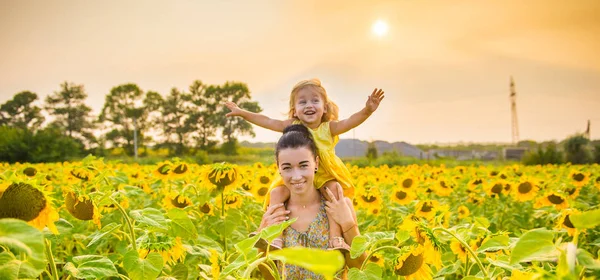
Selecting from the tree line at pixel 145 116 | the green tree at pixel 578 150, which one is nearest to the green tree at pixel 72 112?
the tree line at pixel 145 116

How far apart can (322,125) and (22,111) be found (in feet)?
122

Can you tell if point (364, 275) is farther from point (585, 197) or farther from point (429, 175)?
point (429, 175)

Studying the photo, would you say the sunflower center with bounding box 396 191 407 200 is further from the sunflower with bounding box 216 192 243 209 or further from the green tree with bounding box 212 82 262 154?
the green tree with bounding box 212 82 262 154

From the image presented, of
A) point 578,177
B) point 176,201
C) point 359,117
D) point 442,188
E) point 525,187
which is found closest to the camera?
point 359,117

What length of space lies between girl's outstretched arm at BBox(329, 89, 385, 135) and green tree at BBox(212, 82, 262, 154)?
3179 cm

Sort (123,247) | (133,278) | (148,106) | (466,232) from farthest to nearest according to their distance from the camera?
(148,106) → (123,247) → (466,232) → (133,278)

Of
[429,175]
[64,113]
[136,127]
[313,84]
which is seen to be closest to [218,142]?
[136,127]

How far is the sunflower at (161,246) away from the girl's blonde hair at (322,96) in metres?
1.22

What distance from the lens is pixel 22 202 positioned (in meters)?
1.11

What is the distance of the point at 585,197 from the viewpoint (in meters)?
4.82

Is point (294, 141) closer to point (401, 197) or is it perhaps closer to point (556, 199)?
point (401, 197)

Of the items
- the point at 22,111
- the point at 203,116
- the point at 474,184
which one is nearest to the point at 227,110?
the point at 203,116

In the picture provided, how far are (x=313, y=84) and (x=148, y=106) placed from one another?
127ft

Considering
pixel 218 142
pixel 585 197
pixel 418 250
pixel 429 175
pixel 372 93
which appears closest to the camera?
pixel 418 250
